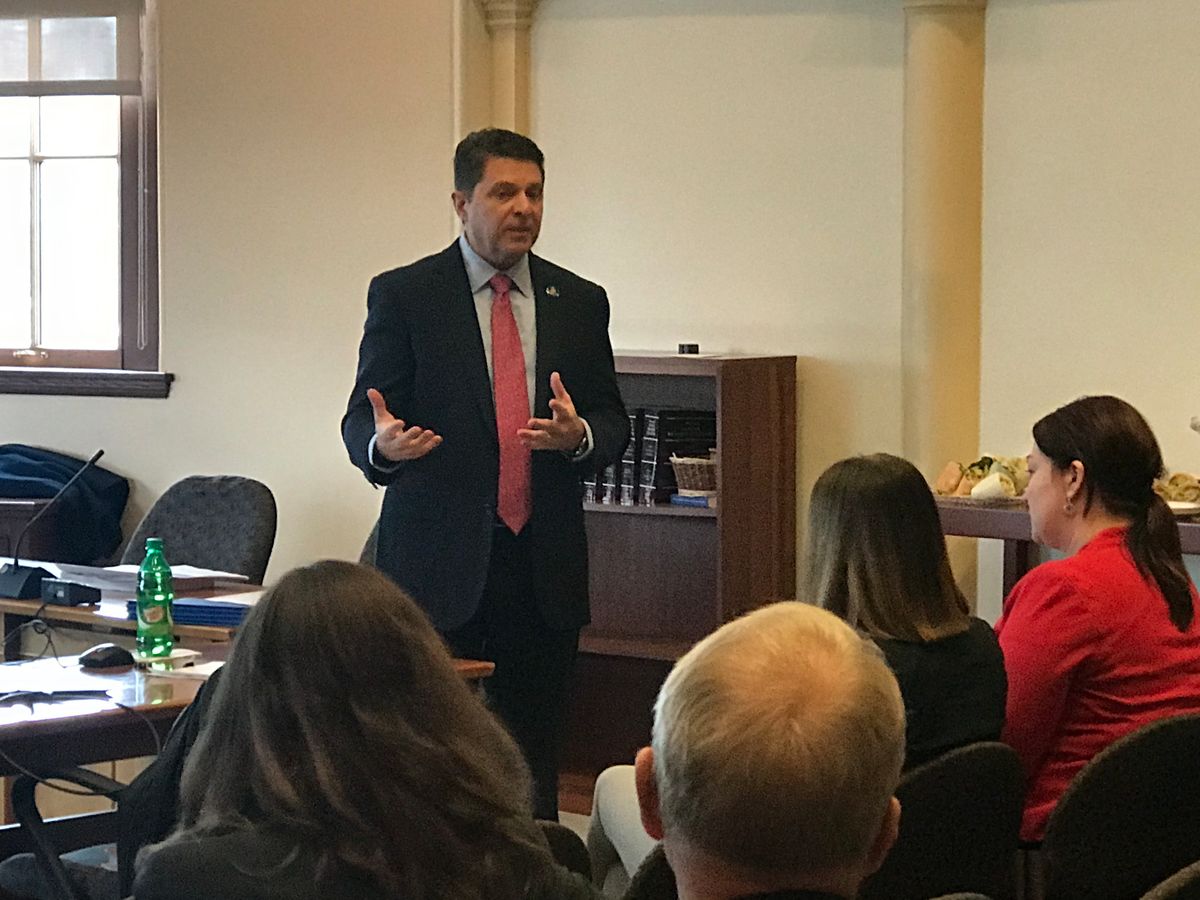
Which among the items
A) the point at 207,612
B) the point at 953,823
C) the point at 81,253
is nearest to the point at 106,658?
the point at 207,612

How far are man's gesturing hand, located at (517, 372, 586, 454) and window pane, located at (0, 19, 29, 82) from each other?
3.50 m

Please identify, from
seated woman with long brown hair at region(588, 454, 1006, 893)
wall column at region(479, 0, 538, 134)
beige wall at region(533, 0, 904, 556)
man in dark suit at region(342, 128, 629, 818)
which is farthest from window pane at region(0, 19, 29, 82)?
seated woman with long brown hair at region(588, 454, 1006, 893)

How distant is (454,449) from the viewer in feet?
10.6

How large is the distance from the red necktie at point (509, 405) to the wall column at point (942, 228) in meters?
1.85

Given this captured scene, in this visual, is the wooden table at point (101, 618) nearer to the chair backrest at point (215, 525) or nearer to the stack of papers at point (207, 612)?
the stack of papers at point (207, 612)

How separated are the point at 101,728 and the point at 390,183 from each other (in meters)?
3.00

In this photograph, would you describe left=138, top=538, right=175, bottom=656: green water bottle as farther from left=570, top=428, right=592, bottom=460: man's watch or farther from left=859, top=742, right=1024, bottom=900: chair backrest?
left=859, top=742, right=1024, bottom=900: chair backrest

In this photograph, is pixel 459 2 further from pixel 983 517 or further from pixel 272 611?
pixel 272 611

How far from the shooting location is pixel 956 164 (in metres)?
4.81

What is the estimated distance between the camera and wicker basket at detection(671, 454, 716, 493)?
16.0 feet

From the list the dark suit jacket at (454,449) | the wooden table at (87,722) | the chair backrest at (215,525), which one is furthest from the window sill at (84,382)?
the wooden table at (87,722)

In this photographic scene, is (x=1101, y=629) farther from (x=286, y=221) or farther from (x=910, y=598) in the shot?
(x=286, y=221)

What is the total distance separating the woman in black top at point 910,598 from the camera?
94.9 inches

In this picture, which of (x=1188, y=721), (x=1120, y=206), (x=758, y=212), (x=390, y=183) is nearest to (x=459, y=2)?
(x=390, y=183)
